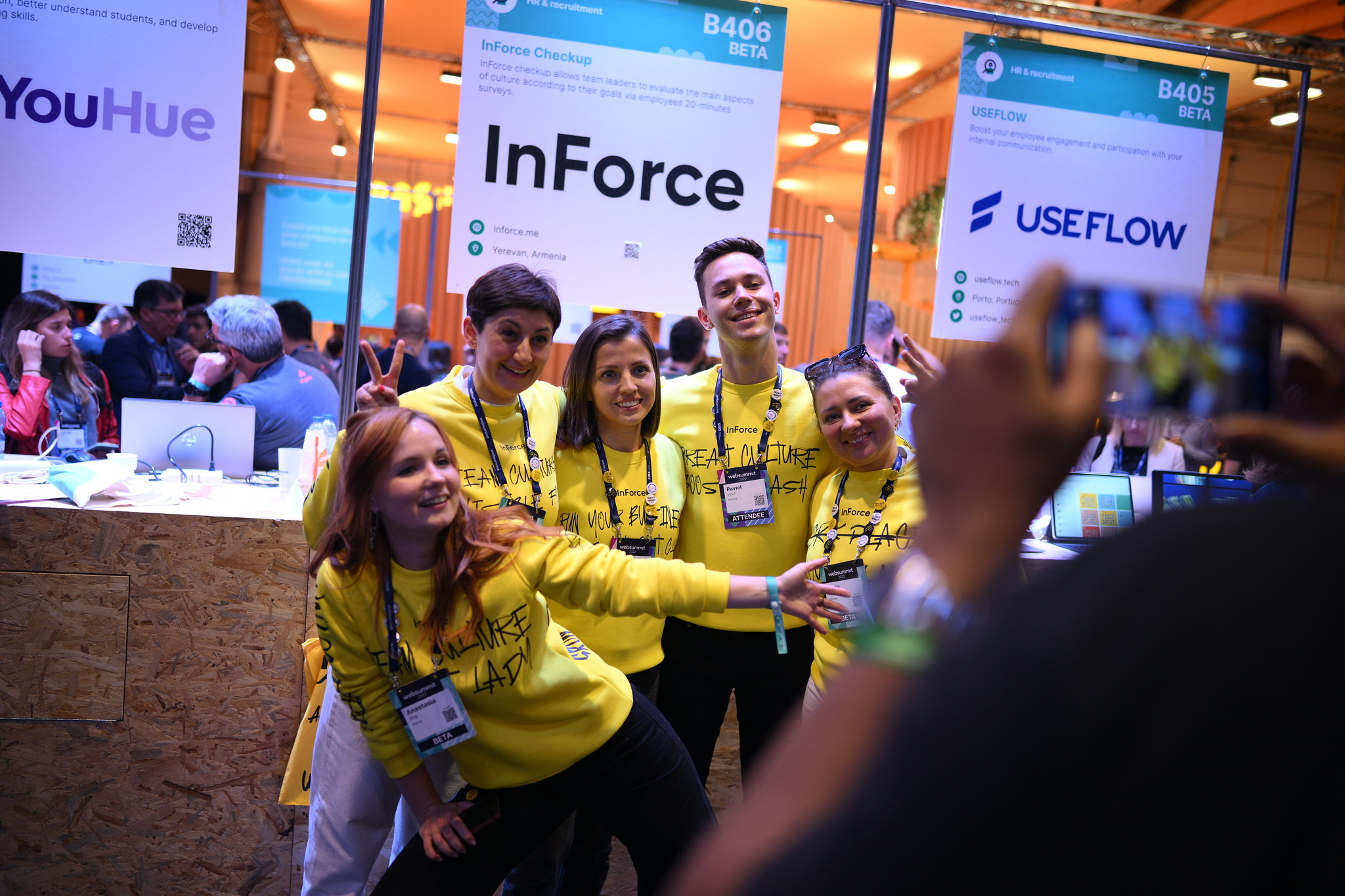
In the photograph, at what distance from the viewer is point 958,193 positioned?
3273 mm

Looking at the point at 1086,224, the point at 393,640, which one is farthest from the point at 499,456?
the point at 1086,224

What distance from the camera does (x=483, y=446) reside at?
214cm

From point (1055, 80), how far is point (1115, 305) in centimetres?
338

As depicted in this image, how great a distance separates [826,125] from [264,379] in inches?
311

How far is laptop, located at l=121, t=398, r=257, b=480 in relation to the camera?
10.2 ft

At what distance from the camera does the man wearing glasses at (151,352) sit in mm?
4699

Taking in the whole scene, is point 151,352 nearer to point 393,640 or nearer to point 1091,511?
point 393,640

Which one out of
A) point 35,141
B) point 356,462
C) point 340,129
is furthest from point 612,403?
point 340,129

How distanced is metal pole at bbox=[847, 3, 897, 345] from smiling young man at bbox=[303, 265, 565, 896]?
4.58 ft

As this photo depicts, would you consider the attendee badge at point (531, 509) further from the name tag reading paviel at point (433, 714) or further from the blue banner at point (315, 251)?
the blue banner at point (315, 251)

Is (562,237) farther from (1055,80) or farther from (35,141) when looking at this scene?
(1055,80)

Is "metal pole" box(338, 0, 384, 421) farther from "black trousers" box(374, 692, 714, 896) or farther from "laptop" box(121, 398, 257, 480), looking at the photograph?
"black trousers" box(374, 692, 714, 896)

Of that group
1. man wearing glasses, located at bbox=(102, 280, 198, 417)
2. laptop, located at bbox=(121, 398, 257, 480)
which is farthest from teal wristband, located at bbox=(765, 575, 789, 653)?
man wearing glasses, located at bbox=(102, 280, 198, 417)

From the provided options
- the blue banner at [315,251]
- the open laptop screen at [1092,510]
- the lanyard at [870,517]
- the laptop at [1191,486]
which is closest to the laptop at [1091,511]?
the open laptop screen at [1092,510]
